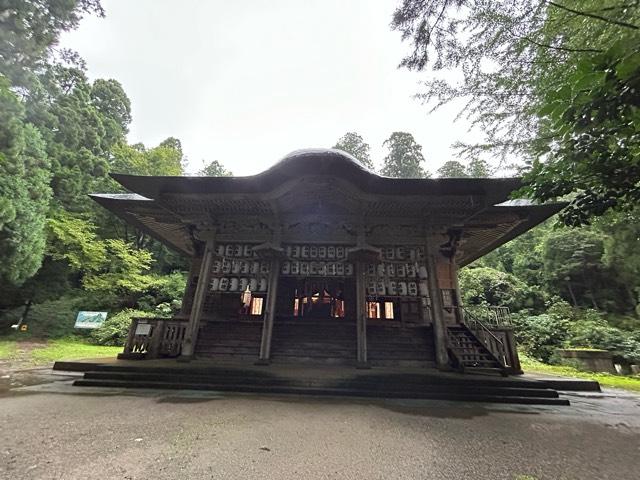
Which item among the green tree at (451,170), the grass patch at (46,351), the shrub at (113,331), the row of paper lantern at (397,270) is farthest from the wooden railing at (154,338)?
the green tree at (451,170)

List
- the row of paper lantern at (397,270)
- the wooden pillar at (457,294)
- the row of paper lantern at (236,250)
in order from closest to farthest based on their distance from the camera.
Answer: the row of paper lantern at (397,270) → the row of paper lantern at (236,250) → the wooden pillar at (457,294)

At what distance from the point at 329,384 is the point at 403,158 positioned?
38376 mm

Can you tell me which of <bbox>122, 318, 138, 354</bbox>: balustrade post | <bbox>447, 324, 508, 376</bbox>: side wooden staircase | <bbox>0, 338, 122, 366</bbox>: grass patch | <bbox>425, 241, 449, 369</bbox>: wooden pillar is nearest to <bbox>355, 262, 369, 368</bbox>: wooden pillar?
<bbox>425, 241, 449, 369</bbox>: wooden pillar

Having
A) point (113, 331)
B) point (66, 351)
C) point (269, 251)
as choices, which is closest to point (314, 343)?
point (269, 251)

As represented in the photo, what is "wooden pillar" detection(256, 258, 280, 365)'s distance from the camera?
787 cm

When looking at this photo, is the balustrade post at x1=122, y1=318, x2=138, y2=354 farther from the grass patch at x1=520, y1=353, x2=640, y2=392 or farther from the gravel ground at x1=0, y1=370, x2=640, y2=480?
the grass patch at x1=520, y1=353, x2=640, y2=392

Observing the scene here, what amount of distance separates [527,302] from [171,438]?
23.9 m

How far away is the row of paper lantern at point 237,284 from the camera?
8.47 m

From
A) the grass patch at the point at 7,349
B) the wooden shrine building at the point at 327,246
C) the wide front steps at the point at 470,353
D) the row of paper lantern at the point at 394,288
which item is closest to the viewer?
the wide front steps at the point at 470,353

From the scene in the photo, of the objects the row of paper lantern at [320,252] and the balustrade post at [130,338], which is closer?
the balustrade post at [130,338]

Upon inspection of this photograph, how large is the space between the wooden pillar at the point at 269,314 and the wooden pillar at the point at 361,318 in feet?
7.94

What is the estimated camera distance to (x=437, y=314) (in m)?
8.16

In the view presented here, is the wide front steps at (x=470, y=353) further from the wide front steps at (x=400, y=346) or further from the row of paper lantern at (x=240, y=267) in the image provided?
the row of paper lantern at (x=240, y=267)

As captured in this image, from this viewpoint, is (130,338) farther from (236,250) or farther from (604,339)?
(604,339)
